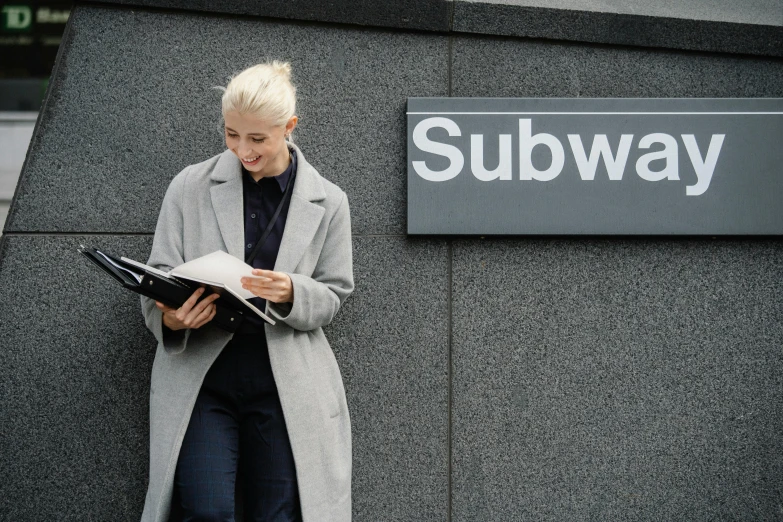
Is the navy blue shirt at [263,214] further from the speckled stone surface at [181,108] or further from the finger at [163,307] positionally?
the speckled stone surface at [181,108]

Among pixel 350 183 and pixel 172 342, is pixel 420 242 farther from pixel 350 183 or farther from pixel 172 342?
pixel 172 342

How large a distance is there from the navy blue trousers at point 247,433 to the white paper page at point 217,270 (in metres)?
0.32

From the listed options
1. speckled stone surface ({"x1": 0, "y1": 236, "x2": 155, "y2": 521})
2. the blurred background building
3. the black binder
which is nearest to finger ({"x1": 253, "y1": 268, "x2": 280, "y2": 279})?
the black binder

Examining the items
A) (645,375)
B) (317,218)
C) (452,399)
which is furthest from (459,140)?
(645,375)

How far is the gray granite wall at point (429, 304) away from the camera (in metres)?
2.96

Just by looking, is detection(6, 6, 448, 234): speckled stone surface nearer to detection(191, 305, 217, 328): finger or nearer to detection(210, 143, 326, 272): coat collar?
detection(210, 143, 326, 272): coat collar

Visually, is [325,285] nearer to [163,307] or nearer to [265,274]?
[265,274]

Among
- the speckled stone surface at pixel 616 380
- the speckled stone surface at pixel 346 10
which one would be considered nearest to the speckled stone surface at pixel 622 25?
the speckled stone surface at pixel 346 10

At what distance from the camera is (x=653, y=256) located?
317 cm

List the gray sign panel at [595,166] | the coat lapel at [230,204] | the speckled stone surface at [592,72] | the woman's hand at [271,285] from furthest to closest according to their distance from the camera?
the speckled stone surface at [592,72], the gray sign panel at [595,166], the coat lapel at [230,204], the woman's hand at [271,285]

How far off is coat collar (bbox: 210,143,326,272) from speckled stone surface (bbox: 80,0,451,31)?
3.21 feet

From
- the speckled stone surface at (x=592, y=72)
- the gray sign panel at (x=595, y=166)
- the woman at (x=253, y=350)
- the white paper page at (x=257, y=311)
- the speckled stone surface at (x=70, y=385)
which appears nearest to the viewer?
the white paper page at (x=257, y=311)

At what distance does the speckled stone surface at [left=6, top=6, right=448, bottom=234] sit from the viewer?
2.97m

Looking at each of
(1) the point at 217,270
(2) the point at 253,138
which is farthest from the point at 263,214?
(1) the point at 217,270
